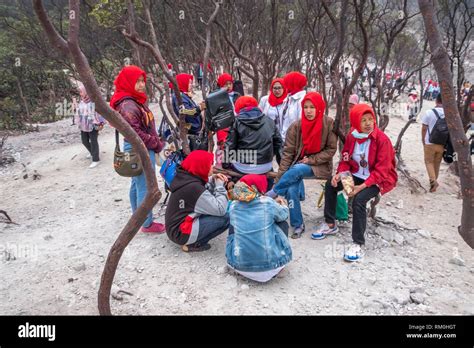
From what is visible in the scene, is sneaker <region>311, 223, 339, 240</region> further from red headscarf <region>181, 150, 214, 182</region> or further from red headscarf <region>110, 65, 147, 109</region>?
red headscarf <region>110, 65, 147, 109</region>

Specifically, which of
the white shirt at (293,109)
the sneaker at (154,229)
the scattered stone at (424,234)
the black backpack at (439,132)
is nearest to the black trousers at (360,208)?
the scattered stone at (424,234)

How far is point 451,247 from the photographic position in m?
3.69

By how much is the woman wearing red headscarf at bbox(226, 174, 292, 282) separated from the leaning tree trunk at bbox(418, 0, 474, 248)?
4.32ft

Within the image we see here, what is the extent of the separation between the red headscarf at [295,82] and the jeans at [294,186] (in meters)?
1.20

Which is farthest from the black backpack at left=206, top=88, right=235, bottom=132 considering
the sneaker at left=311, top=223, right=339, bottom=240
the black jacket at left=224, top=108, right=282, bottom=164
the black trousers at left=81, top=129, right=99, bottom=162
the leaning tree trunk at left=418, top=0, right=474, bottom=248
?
the black trousers at left=81, top=129, right=99, bottom=162

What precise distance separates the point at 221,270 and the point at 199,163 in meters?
0.92

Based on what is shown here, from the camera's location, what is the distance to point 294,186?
3.77 metres

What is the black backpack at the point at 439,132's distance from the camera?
511cm

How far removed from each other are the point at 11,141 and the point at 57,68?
5803mm

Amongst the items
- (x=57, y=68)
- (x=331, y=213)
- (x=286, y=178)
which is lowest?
(x=331, y=213)

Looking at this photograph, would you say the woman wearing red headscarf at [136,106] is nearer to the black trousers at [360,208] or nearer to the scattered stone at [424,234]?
the black trousers at [360,208]

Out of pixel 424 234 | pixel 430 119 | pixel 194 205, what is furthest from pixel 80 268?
pixel 430 119
